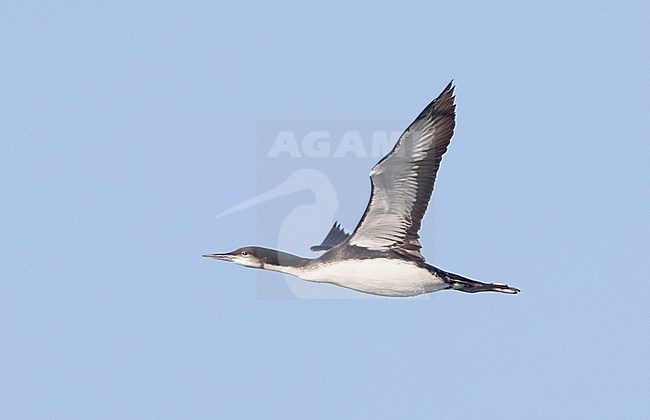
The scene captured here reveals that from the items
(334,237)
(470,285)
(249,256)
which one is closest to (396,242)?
(470,285)

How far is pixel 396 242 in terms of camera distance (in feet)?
70.7

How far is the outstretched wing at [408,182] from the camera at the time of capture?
1988cm

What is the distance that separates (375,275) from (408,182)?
88.3 inches

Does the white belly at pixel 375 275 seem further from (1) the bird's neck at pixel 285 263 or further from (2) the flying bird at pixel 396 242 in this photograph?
(1) the bird's neck at pixel 285 263

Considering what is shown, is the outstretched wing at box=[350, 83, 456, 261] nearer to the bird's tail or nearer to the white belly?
the white belly

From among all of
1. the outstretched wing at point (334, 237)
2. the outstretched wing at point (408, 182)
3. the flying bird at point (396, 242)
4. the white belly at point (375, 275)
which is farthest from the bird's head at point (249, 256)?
the outstretched wing at point (334, 237)

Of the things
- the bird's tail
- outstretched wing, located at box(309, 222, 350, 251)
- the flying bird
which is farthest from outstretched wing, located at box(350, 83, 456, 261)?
outstretched wing, located at box(309, 222, 350, 251)

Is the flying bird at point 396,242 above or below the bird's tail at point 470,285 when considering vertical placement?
above

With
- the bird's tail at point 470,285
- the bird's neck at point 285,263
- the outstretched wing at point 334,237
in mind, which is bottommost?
the bird's tail at point 470,285

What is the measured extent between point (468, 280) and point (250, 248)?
472 cm

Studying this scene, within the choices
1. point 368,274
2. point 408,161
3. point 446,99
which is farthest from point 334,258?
point 446,99

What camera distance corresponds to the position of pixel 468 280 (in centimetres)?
2212

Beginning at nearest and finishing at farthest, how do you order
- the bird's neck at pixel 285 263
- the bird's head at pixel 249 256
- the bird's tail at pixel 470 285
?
1. the bird's tail at pixel 470 285
2. the bird's neck at pixel 285 263
3. the bird's head at pixel 249 256

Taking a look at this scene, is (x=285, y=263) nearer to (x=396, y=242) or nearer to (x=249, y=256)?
(x=249, y=256)
